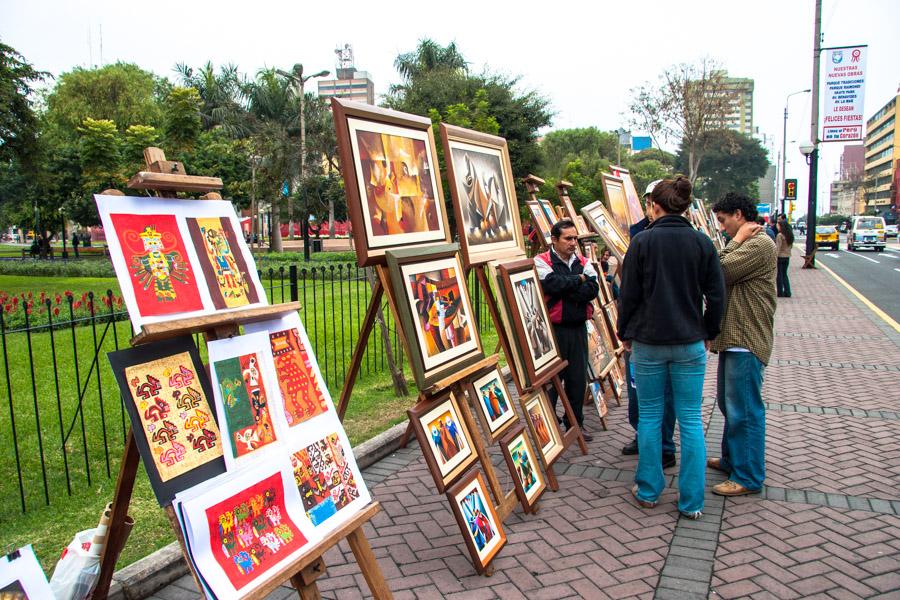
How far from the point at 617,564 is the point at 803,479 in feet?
6.75

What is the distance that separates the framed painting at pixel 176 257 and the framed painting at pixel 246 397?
208mm

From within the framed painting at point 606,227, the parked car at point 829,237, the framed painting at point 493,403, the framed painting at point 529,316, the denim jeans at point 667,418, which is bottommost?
the parked car at point 829,237

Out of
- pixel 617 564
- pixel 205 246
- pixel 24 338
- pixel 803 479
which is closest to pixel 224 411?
pixel 205 246

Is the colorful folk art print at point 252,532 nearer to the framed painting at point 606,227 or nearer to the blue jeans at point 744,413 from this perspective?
the blue jeans at point 744,413

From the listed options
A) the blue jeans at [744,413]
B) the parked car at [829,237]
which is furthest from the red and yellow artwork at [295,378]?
the parked car at [829,237]

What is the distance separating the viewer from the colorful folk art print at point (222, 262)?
281 cm

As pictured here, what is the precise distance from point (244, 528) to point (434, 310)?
5.53ft

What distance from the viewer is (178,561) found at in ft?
11.5

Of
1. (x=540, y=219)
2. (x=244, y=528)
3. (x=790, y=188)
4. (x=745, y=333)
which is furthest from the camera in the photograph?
(x=790, y=188)

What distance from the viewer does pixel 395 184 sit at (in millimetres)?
3910

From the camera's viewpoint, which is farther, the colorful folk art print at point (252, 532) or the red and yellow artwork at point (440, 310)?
the red and yellow artwork at point (440, 310)

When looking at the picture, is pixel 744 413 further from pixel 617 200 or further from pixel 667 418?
pixel 617 200

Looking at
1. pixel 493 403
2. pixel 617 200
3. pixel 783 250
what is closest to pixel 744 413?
pixel 493 403

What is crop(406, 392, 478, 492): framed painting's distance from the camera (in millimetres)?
3406
